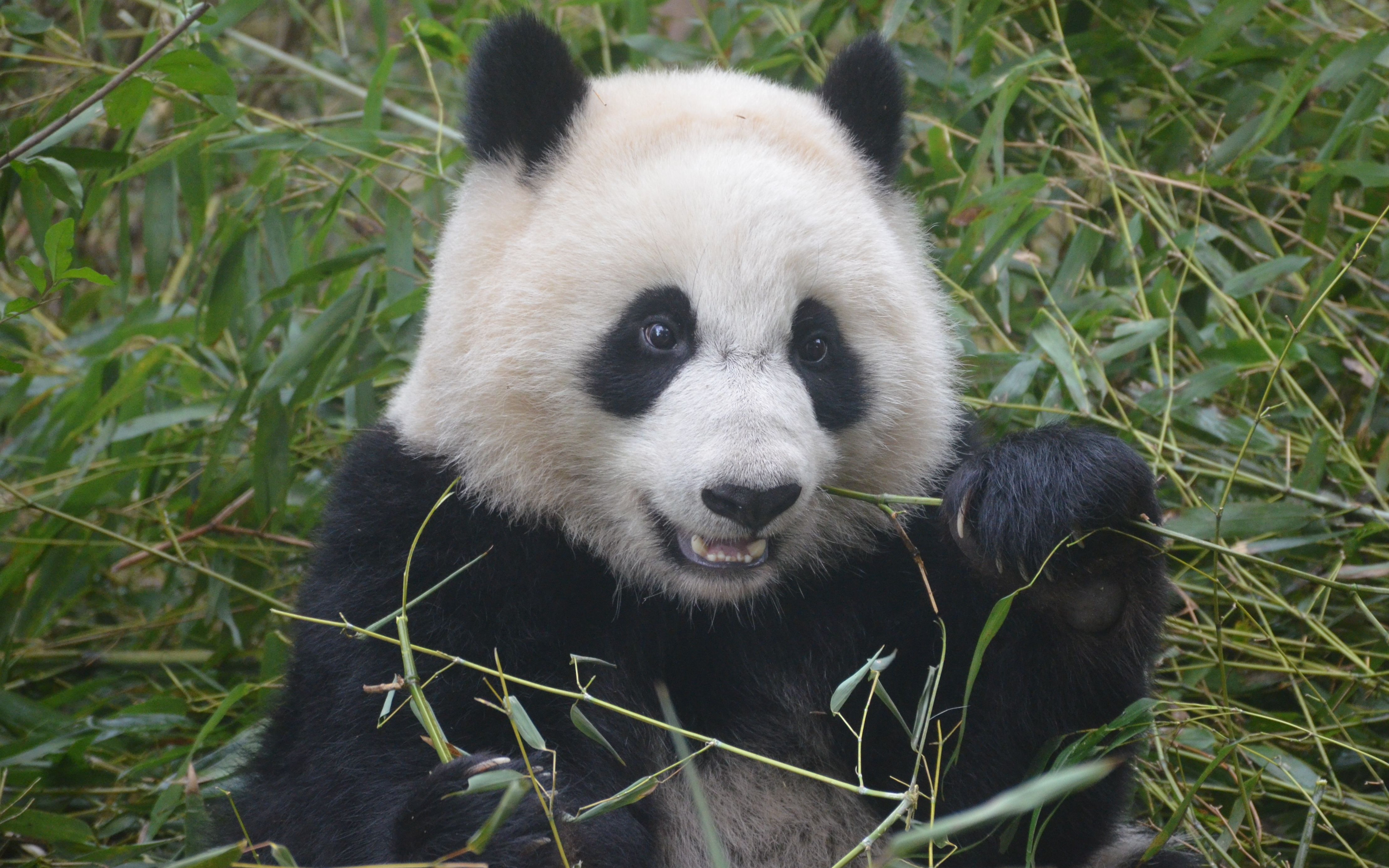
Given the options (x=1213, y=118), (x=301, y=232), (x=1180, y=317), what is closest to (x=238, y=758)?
(x=301, y=232)

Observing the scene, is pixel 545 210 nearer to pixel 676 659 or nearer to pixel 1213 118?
pixel 676 659

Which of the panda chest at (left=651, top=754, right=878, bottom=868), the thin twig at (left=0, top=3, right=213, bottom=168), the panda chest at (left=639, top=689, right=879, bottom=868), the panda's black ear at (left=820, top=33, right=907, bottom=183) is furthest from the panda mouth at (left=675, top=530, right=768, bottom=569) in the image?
the thin twig at (left=0, top=3, right=213, bottom=168)

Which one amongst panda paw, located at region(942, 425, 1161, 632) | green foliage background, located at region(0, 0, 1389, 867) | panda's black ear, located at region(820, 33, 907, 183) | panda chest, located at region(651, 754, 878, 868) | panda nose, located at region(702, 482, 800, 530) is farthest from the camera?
green foliage background, located at region(0, 0, 1389, 867)

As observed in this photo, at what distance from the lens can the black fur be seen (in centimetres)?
198

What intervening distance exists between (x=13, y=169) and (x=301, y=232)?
106 centimetres

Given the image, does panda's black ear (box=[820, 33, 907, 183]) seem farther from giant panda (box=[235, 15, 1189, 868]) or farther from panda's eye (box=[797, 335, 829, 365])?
panda's eye (box=[797, 335, 829, 365])

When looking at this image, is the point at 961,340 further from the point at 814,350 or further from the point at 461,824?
the point at 461,824

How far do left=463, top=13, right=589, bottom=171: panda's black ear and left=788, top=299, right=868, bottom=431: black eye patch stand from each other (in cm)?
60

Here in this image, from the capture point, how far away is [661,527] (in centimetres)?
212

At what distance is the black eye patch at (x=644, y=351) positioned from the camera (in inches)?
81.4

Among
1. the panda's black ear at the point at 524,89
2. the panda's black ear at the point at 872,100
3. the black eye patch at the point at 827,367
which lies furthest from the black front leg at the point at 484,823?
the panda's black ear at the point at 872,100

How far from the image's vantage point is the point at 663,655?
2.22 meters

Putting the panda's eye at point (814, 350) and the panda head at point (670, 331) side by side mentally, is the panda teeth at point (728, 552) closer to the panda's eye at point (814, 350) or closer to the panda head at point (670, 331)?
the panda head at point (670, 331)

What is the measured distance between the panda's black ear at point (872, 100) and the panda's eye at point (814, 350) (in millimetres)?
519
